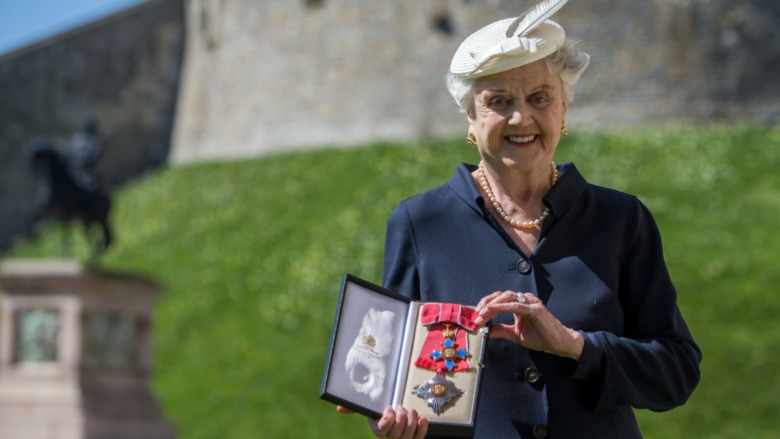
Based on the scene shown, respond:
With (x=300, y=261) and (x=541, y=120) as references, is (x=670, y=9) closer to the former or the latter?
(x=300, y=261)

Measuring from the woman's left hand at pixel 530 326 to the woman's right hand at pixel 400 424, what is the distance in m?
0.20

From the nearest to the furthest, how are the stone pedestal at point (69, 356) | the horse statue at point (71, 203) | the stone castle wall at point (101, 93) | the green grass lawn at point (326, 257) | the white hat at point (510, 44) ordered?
the white hat at point (510, 44)
the stone pedestal at point (69, 356)
the horse statue at point (71, 203)
the green grass lawn at point (326, 257)
the stone castle wall at point (101, 93)

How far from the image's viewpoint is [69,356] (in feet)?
37.8

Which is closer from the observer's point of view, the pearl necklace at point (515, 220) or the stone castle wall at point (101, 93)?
the pearl necklace at point (515, 220)

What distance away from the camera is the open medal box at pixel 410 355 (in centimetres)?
267

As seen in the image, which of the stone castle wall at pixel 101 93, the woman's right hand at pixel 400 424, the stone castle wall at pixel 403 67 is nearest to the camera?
the woman's right hand at pixel 400 424

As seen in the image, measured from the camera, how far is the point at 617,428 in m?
2.83

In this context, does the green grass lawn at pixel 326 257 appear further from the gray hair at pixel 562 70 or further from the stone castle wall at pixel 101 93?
the gray hair at pixel 562 70

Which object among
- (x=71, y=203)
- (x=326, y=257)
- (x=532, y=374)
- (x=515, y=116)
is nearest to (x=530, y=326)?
(x=532, y=374)

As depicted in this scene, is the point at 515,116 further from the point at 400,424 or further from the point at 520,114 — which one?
the point at 400,424

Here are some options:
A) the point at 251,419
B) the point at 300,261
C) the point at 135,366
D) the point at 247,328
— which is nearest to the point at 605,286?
the point at 135,366

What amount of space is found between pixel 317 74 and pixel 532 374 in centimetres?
2367

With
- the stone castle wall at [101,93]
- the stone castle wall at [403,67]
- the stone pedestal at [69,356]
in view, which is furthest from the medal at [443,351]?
the stone castle wall at [101,93]

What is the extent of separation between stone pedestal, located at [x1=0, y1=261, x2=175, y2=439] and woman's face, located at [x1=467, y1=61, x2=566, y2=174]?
8.70 meters
